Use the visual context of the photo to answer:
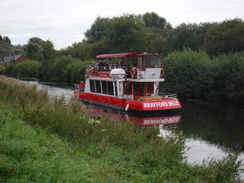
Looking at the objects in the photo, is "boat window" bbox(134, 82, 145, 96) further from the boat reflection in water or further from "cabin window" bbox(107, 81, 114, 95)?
"cabin window" bbox(107, 81, 114, 95)

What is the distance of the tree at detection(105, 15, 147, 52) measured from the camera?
55006 mm

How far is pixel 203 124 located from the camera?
20156 millimetres

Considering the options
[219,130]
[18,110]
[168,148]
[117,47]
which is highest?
[117,47]

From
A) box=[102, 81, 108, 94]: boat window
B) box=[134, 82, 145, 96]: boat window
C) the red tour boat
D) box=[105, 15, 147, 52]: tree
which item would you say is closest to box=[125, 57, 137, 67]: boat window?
the red tour boat

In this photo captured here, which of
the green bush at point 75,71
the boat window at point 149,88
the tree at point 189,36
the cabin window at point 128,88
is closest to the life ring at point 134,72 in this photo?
the cabin window at point 128,88

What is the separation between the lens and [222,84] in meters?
29.9

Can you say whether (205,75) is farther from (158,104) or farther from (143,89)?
(158,104)

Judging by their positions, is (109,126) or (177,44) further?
(177,44)

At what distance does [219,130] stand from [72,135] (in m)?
11.1

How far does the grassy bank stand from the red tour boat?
9.91 meters

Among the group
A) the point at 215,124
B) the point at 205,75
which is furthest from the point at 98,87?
the point at 205,75

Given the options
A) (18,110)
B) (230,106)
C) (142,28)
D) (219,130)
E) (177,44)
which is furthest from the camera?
(142,28)

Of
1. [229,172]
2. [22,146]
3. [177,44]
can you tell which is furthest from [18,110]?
[177,44]

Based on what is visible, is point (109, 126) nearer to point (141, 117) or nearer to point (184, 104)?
point (141, 117)
